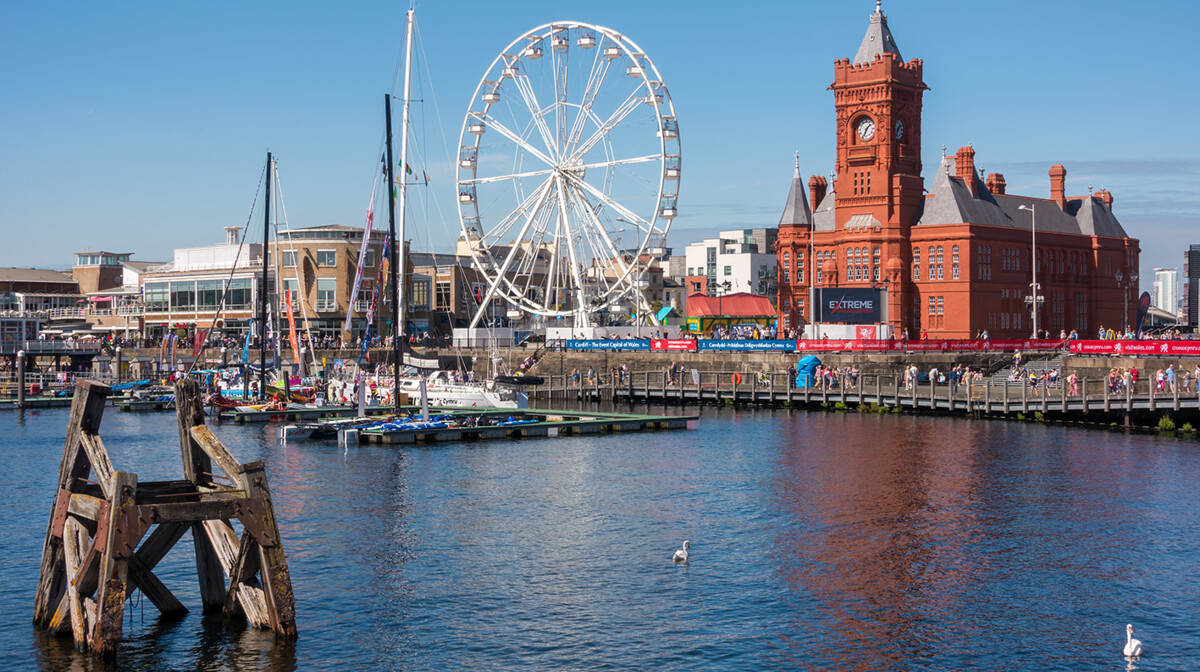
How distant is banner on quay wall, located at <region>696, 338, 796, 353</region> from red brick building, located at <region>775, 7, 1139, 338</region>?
971cm

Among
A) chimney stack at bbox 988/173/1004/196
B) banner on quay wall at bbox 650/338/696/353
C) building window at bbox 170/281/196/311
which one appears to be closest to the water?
banner on quay wall at bbox 650/338/696/353

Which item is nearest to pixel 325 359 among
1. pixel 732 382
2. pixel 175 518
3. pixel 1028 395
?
pixel 732 382

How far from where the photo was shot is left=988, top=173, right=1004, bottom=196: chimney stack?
105 meters

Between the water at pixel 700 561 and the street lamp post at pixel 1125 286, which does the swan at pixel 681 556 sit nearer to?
the water at pixel 700 561

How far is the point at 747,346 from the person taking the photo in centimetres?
8362

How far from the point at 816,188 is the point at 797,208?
4.13 meters

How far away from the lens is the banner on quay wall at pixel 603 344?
3519 inches

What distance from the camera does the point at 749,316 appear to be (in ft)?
362

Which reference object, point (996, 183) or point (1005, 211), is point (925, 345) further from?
point (996, 183)

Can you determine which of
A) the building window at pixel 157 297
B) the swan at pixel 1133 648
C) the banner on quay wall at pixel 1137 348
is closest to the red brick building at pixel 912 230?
the banner on quay wall at pixel 1137 348

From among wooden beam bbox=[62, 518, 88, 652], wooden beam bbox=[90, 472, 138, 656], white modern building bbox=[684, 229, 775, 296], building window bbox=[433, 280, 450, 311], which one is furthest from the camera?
white modern building bbox=[684, 229, 775, 296]

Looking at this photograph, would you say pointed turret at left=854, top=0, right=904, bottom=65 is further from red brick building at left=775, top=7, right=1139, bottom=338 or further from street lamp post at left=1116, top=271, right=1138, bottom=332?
street lamp post at left=1116, top=271, right=1138, bottom=332

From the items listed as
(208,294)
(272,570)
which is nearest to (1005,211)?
(208,294)

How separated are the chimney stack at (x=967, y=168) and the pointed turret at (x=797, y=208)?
13216 millimetres
